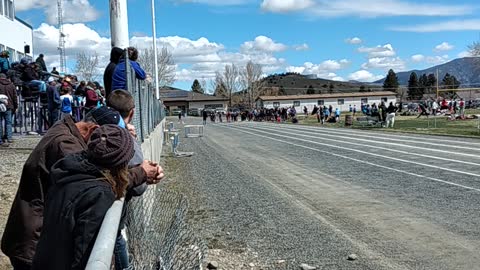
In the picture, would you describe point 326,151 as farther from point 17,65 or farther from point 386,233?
point 386,233

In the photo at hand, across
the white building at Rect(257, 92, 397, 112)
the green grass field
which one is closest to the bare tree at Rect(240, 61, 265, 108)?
the white building at Rect(257, 92, 397, 112)

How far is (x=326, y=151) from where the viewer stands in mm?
21141

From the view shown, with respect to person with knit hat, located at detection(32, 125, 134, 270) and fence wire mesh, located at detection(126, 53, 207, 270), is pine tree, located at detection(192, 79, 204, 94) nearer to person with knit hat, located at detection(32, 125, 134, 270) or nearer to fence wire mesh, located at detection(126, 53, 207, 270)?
fence wire mesh, located at detection(126, 53, 207, 270)

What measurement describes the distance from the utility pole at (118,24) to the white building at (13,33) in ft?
89.6

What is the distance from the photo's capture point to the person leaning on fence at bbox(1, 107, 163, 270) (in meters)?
3.47

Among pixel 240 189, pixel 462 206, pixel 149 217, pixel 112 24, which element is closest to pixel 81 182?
pixel 149 217

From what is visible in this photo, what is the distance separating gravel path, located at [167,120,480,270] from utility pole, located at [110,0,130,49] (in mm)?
2953

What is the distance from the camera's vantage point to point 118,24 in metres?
8.09

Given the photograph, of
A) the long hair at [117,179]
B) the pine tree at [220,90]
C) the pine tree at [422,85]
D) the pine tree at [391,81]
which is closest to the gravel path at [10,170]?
the long hair at [117,179]

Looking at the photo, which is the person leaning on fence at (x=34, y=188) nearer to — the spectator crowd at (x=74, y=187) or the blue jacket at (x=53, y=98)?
the spectator crowd at (x=74, y=187)

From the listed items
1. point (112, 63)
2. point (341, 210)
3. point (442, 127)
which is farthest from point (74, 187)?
point (442, 127)

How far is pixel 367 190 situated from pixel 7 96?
829 centimetres

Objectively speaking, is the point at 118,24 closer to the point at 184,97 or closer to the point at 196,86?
the point at 184,97

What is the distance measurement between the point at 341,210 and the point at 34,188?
677cm
